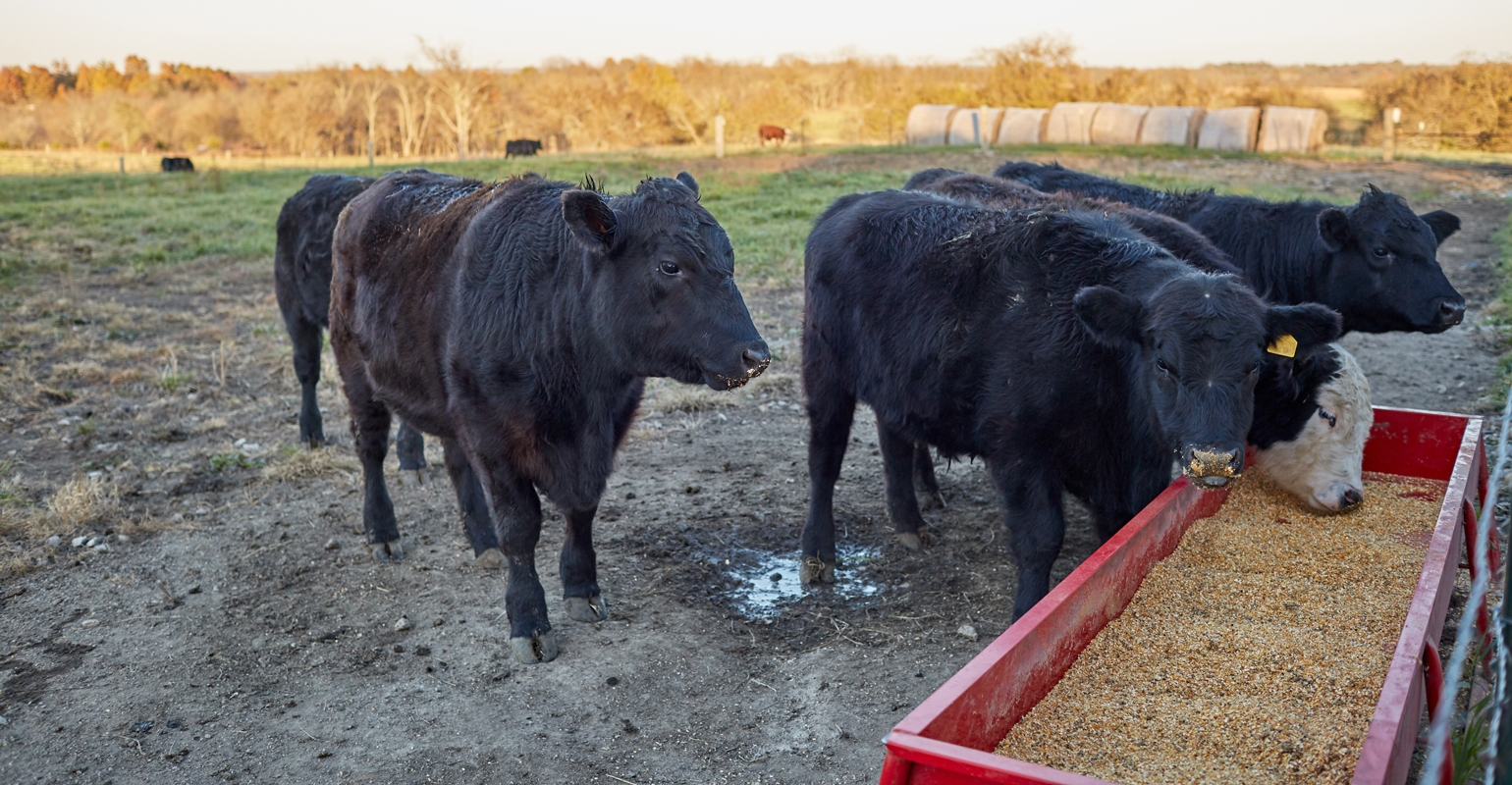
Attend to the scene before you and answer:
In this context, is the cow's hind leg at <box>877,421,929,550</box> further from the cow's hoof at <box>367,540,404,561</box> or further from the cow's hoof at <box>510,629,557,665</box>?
the cow's hoof at <box>367,540,404,561</box>

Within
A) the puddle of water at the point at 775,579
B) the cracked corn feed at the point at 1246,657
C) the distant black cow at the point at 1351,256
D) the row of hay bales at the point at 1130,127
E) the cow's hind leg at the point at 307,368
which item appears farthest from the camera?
the row of hay bales at the point at 1130,127

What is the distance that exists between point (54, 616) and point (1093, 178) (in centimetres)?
721

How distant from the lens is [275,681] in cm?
398

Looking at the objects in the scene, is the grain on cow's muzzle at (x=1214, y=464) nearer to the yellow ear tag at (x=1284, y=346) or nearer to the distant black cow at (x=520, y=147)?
the yellow ear tag at (x=1284, y=346)

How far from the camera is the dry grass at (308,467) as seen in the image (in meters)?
6.23

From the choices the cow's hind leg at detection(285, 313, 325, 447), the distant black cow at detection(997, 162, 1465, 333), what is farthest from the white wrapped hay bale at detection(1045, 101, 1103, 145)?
the cow's hind leg at detection(285, 313, 325, 447)

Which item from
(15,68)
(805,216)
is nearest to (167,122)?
(15,68)

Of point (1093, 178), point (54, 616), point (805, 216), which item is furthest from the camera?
point (805, 216)

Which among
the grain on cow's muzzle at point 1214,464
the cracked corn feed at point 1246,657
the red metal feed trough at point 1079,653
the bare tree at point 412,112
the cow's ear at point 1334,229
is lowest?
the cracked corn feed at point 1246,657

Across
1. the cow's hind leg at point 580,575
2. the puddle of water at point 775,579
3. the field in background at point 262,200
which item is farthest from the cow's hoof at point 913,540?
the field in background at point 262,200

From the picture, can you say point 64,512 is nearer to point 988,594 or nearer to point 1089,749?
point 988,594

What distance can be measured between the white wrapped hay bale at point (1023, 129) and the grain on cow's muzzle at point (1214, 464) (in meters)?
34.1

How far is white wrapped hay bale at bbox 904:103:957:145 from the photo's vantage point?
37562 millimetres

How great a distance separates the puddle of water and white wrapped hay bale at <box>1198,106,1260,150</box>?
1268 inches
